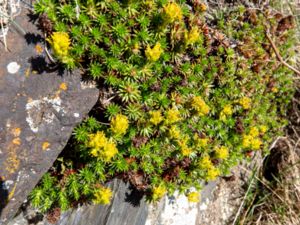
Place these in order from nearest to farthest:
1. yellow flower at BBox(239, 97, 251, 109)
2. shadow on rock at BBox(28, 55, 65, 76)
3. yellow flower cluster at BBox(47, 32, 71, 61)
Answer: yellow flower cluster at BBox(47, 32, 71, 61) < shadow on rock at BBox(28, 55, 65, 76) < yellow flower at BBox(239, 97, 251, 109)

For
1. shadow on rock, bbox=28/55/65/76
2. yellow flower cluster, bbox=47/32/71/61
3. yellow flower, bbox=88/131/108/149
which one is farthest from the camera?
yellow flower, bbox=88/131/108/149

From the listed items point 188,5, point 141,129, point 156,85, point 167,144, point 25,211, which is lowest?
point 25,211

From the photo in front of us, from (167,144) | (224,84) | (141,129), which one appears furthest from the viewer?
(224,84)

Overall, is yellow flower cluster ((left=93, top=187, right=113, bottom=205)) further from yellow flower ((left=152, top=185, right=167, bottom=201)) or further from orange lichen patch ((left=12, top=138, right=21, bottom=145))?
Answer: orange lichen patch ((left=12, top=138, right=21, bottom=145))

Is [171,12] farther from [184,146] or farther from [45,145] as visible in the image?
[45,145]

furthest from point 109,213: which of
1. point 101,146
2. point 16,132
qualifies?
point 16,132

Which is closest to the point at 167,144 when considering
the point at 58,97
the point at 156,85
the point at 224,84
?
the point at 156,85

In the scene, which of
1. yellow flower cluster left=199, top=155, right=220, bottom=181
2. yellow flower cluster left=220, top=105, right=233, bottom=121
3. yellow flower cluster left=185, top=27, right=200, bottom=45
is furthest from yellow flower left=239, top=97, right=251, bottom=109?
yellow flower cluster left=185, top=27, right=200, bottom=45

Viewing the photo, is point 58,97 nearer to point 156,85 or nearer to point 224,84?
point 156,85

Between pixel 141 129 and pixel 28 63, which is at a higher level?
pixel 28 63
